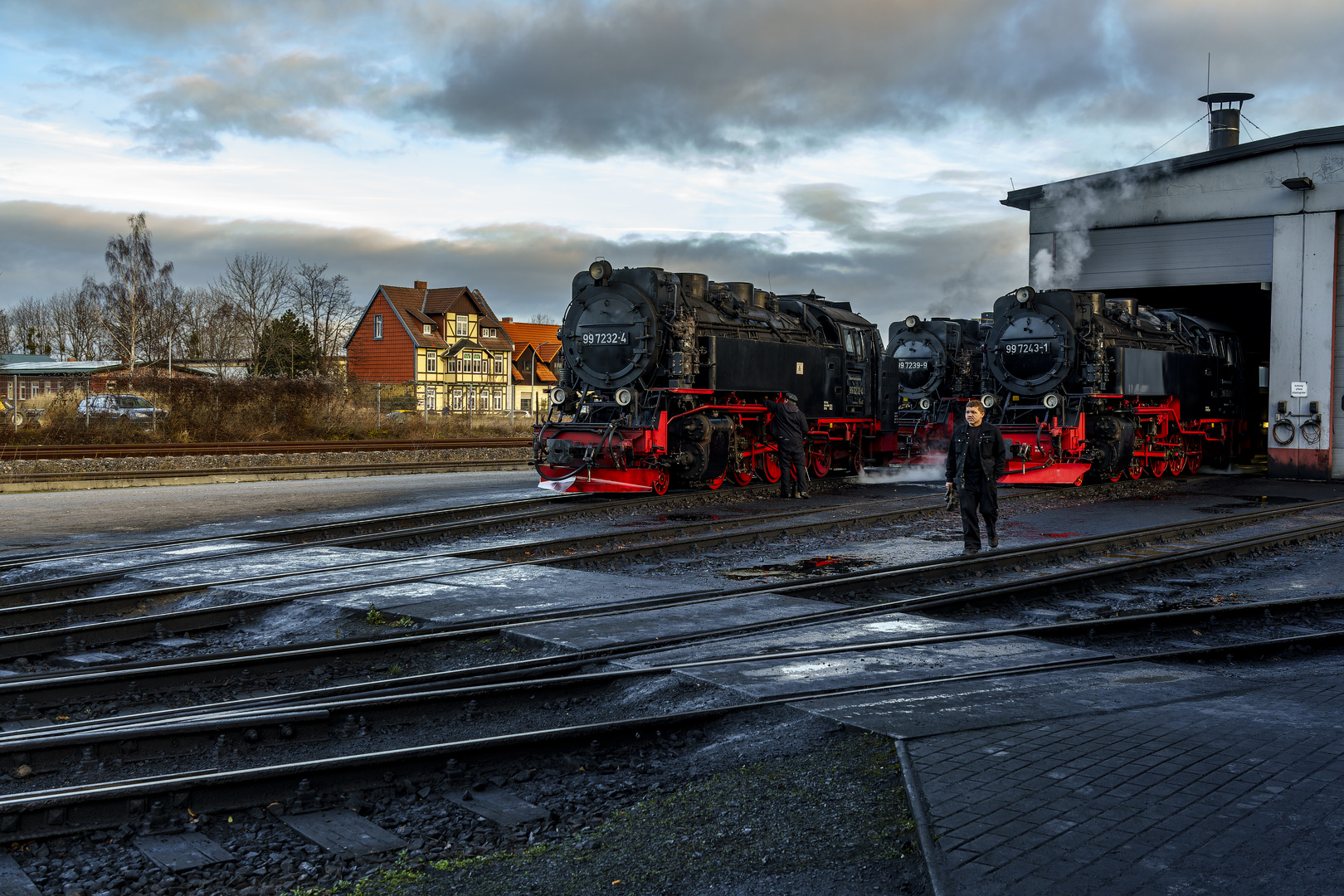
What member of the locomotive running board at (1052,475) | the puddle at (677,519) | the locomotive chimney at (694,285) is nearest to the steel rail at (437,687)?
the puddle at (677,519)

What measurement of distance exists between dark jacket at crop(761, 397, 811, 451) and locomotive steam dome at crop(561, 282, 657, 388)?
233cm

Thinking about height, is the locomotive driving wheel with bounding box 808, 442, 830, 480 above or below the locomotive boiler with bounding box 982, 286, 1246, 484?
below

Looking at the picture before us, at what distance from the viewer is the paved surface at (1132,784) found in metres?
3.41

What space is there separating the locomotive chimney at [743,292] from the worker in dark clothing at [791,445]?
214cm

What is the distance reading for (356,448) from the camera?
88.4ft

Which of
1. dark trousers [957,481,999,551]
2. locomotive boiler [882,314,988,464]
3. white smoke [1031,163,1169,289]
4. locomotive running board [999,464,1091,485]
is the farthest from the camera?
white smoke [1031,163,1169,289]

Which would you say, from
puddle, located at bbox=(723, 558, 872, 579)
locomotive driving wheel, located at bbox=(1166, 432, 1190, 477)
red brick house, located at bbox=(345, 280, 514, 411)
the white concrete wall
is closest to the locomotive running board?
locomotive driving wheel, located at bbox=(1166, 432, 1190, 477)

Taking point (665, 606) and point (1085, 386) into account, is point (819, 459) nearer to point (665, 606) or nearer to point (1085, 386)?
point (1085, 386)

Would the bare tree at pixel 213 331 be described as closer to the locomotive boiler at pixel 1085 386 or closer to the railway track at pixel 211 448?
the railway track at pixel 211 448

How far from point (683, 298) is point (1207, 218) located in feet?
44.8

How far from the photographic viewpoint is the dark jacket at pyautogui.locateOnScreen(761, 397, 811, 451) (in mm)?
17188

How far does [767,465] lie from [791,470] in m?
2.19

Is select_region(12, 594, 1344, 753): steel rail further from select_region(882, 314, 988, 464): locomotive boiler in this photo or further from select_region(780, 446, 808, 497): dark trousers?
select_region(882, 314, 988, 464): locomotive boiler

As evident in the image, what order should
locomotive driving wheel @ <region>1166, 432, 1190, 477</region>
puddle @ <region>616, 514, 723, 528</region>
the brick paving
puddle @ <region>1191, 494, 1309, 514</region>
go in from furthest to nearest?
locomotive driving wheel @ <region>1166, 432, 1190, 477</region> < puddle @ <region>1191, 494, 1309, 514</region> < puddle @ <region>616, 514, 723, 528</region> < the brick paving
